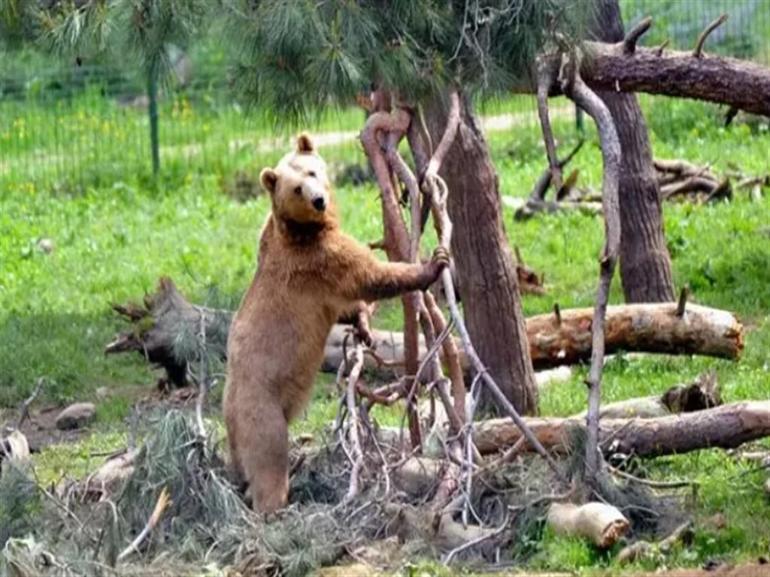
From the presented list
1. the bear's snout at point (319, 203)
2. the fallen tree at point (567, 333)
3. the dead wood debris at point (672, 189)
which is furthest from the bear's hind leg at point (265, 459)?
the dead wood debris at point (672, 189)

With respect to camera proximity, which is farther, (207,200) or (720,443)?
(207,200)

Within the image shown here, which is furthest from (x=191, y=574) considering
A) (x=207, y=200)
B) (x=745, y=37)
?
(x=745, y=37)

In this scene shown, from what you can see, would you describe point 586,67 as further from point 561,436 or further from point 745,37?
point 745,37

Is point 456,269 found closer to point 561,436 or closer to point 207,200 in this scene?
point 561,436

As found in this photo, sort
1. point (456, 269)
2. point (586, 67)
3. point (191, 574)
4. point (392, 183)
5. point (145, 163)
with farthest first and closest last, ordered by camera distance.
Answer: point (145, 163) < point (456, 269) < point (586, 67) < point (392, 183) < point (191, 574)

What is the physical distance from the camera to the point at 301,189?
9133mm

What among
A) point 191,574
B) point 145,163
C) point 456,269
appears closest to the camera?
point 191,574

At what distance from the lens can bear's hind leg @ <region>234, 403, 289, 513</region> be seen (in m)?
9.10

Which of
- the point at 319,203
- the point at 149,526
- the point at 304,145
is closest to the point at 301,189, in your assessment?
the point at 319,203

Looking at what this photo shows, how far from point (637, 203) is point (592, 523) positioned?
16.4 feet

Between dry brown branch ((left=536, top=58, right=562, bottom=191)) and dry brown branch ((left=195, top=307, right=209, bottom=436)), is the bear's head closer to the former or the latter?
dry brown branch ((left=195, top=307, right=209, bottom=436))

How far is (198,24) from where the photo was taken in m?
8.38

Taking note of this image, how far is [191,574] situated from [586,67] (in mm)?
3707

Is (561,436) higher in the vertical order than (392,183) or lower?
lower
